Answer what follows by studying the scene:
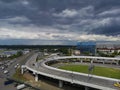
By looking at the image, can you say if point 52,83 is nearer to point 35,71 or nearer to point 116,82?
point 35,71

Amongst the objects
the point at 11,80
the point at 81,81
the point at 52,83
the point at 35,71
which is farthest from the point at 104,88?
the point at 11,80

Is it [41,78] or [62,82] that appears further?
[41,78]

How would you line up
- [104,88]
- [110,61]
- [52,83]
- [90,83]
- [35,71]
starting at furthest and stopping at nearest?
[110,61] → [35,71] → [52,83] → [90,83] → [104,88]

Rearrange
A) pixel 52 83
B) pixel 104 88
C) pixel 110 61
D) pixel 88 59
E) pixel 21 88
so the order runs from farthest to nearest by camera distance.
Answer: pixel 88 59 → pixel 110 61 → pixel 52 83 → pixel 21 88 → pixel 104 88

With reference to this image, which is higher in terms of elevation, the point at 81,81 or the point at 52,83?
the point at 81,81

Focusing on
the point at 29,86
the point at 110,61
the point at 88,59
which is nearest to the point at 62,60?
the point at 88,59

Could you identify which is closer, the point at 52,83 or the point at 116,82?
the point at 116,82

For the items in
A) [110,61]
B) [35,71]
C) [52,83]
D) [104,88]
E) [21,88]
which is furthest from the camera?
[110,61]

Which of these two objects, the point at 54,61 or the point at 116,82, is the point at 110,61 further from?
the point at 116,82

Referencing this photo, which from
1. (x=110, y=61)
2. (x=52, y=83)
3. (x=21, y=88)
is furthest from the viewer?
(x=110, y=61)
